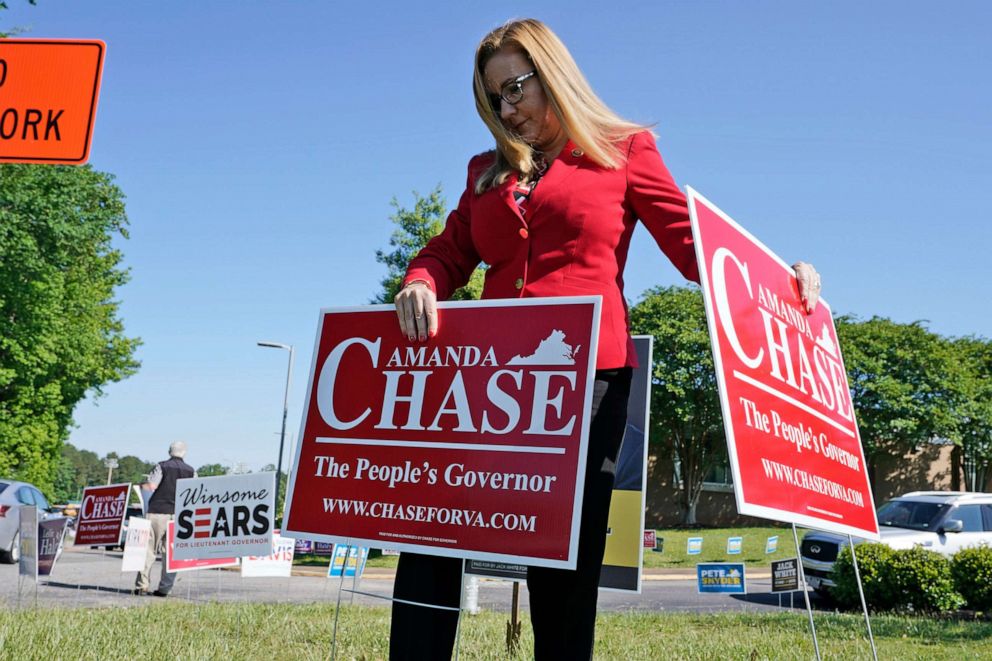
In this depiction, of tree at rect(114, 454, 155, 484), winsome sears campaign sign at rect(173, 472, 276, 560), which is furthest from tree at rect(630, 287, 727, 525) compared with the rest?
tree at rect(114, 454, 155, 484)

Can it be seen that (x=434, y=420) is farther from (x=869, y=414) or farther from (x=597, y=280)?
(x=869, y=414)

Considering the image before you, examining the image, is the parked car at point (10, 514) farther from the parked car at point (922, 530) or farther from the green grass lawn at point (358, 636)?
the parked car at point (922, 530)

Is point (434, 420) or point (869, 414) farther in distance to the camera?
point (869, 414)

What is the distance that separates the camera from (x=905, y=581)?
11.2 m

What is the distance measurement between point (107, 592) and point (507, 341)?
1033 centimetres

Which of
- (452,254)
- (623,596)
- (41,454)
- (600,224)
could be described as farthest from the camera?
(41,454)

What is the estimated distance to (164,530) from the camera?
1043cm

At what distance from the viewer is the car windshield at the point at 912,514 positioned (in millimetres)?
13578

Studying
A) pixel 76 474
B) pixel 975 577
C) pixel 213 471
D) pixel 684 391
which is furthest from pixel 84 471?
pixel 975 577

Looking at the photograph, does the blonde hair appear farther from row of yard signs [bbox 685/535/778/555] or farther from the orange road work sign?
row of yard signs [bbox 685/535/778/555]

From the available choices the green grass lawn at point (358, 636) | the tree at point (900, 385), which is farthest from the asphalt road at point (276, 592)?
the tree at point (900, 385)

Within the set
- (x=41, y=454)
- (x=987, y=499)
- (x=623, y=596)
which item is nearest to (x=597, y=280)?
(x=623, y=596)

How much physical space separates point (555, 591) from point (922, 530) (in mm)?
13456

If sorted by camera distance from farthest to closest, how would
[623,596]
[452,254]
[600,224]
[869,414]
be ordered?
[869,414] < [623,596] < [452,254] < [600,224]
